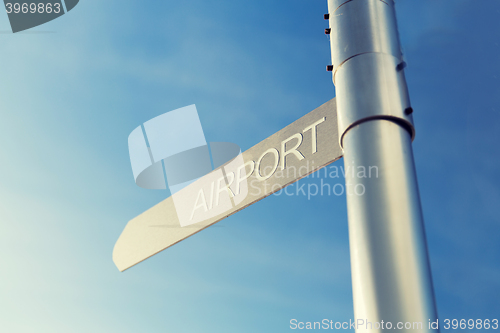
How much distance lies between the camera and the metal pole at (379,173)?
499 mm

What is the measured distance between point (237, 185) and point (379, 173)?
797mm

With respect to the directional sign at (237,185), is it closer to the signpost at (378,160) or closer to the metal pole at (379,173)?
the signpost at (378,160)

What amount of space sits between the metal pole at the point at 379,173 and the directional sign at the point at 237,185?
0.35m

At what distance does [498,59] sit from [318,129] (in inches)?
18.8

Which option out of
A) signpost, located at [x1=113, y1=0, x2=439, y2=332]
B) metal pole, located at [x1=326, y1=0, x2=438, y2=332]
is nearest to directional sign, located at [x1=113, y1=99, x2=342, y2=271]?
signpost, located at [x1=113, y1=0, x2=439, y2=332]

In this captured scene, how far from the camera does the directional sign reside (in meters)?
1.10

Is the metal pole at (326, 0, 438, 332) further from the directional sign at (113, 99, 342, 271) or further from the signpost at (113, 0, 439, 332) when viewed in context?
the directional sign at (113, 99, 342, 271)

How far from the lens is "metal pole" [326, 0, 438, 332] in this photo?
499 millimetres

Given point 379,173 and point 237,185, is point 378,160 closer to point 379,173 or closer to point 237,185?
point 379,173

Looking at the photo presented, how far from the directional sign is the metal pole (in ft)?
1.15

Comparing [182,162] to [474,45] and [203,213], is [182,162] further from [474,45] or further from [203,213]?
[474,45]

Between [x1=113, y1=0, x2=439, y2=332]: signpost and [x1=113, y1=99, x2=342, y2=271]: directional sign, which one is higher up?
[x1=113, y1=99, x2=342, y2=271]: directional sign

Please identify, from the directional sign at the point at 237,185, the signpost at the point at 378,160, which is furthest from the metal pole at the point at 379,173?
the directional sign at the point at 237,185

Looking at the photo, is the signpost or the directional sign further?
the directional sign
